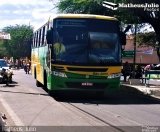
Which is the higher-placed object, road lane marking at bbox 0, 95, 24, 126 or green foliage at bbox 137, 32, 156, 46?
green foliage at bbox 137, 32, 156, 46

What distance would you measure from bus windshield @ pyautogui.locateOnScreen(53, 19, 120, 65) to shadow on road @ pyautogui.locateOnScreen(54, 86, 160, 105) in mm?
1566

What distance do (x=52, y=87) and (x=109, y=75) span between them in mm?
2252

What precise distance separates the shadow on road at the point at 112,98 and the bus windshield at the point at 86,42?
1566mm

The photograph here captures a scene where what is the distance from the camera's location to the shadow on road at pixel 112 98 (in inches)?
781

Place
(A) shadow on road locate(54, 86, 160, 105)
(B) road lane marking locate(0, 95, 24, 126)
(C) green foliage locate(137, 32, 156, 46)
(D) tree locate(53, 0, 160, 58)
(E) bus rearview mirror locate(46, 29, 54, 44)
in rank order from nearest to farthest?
(B) road lane marking locate(0, 95, 24, 126)
(E) bus rearview mirror locate(46, 29, 54, 44)
(A) shadow on road locate(54, 86, 160, 105)
(D) tree locate(53, 0, 160, 58)
(C) green foliage locate(137, 32, 156, 46)

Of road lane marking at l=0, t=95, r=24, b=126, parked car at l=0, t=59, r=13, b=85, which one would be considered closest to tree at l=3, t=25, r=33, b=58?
parked car at l=0, t=59, r=13, b=85

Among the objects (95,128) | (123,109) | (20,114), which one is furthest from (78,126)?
(123,109)

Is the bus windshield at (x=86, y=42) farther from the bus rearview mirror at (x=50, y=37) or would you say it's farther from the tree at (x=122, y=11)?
the tree at (x=122, y=11)

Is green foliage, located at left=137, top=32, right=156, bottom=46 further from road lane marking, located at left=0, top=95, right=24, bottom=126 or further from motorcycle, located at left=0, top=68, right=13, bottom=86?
road lane marking, located at left=0, top=95, right=24, bottom=126

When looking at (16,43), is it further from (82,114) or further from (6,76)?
(82,114)

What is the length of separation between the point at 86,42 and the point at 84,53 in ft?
1.46

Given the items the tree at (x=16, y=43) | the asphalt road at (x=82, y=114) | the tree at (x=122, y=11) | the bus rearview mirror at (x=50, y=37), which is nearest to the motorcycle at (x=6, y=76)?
the asphalt road at (x=82, y=114)

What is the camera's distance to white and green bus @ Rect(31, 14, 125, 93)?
1945cm

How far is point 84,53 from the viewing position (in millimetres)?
19594
